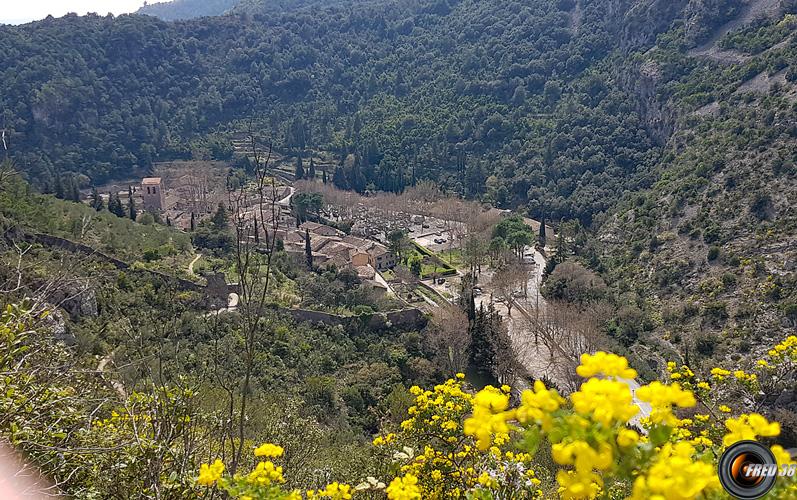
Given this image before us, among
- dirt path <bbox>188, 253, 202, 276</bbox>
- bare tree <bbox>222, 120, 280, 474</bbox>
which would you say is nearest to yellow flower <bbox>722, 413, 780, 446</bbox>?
bare tree <bbox>222, 120, 280, 474</bbox>

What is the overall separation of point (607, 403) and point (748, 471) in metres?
0.80

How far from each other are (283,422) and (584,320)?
1662 cm

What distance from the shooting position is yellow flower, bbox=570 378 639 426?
1.71 m

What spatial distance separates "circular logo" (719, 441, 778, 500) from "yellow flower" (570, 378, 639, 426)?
64 centimetres

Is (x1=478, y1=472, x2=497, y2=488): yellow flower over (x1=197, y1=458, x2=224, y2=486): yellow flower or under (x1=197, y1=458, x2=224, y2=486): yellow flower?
under

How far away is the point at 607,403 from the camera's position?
172cm

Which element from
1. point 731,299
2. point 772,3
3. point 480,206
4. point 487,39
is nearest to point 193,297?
point 731,299

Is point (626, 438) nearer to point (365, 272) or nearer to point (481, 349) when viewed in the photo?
point (481, 349)

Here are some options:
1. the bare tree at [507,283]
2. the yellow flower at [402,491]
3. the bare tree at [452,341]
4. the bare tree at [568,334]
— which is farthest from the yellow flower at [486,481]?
the bare tree at [507,283]

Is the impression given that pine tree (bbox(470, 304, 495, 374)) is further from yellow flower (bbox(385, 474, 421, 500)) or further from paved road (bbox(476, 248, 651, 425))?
yellow flower (bbox(385, 474, 421, 500))

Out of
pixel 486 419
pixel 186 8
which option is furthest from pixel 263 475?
pixel 186 8

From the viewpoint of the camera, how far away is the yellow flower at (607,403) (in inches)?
67.2

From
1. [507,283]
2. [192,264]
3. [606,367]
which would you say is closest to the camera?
[606,367]

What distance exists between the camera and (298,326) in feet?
71.7
